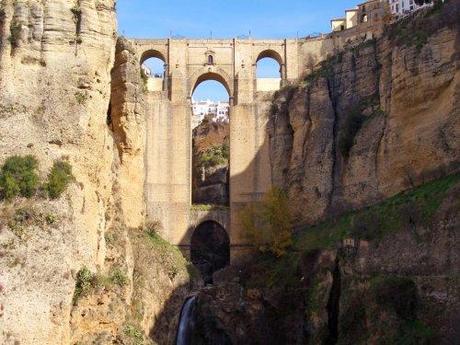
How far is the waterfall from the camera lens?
90.8 feet

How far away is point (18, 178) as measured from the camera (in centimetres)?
1745

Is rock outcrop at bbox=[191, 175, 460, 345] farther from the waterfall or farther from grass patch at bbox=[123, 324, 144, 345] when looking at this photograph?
grass patch at bbox=[123, 324, 144, 345]

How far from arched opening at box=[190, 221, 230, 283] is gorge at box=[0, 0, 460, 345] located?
139 millimetres

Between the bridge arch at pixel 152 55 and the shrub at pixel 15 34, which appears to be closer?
the shrub at pixel 15 34

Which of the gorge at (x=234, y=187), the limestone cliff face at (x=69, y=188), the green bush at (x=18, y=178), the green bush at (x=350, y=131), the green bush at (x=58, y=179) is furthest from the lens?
the green bush at (x=350, y=131)

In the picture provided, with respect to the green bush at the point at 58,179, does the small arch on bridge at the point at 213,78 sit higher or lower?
higher

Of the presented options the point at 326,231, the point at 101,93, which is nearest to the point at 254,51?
the point at 326,231

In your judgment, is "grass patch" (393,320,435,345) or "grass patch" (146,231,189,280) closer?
"grass patch" (393,320,435,345)

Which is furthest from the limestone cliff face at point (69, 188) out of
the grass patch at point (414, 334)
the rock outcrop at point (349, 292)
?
the grass patch at point (414, 334)

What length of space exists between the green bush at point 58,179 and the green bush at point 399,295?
10500 millimetres

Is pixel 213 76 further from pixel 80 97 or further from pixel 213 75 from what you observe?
pixel 80 97

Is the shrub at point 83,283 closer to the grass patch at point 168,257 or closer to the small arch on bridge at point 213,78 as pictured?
the grass patch at point 168,257

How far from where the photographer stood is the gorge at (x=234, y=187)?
17.8 meters

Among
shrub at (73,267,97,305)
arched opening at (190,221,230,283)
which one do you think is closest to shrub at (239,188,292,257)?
arched opening at (190,221,230,283)
